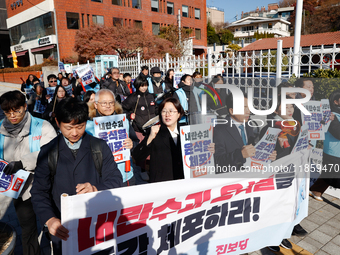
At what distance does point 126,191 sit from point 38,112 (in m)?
6.69

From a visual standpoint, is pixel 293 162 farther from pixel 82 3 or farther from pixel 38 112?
pixel 82 3

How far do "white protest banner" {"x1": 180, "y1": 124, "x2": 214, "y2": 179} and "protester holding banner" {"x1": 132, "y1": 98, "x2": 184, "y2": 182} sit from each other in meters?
0.20

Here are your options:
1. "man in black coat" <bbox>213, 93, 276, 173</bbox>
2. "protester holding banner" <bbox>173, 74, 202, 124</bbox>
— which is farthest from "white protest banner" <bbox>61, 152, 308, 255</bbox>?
"protester holding banner" <bbox>173, 74, 202, 124</bbox>

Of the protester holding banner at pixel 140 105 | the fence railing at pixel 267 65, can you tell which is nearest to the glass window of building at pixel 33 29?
the fence railing at pixel 267 65

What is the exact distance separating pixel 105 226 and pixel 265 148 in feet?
6.43

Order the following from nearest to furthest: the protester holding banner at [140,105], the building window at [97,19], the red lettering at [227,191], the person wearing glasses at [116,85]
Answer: the red lettering at [227,191] → the protester holding banner at [140,105] → the person wearing glasses at [116,85] → the building window at [97,19]

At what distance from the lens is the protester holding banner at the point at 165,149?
3027 mm

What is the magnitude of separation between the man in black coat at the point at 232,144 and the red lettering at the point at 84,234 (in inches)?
62.5

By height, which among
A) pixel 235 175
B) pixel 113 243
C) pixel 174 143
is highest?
pixel 174 143

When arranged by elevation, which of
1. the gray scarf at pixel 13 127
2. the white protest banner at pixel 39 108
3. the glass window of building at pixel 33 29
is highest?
the glass window of building at pixel 33 29

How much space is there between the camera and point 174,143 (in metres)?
3.06

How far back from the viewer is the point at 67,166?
2.27 metres

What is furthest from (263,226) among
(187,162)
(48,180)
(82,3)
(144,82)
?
(82,3)

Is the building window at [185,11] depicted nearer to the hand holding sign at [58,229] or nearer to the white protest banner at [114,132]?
the white protest banner at [114,132]
